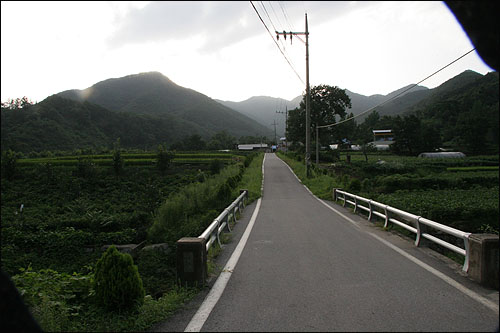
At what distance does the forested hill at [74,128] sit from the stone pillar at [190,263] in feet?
293

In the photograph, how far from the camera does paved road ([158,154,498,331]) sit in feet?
12.0

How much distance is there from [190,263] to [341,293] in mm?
2261

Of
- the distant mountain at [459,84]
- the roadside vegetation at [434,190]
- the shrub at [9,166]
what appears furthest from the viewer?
the shrub at [9,166]

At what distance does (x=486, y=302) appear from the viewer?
4137mm

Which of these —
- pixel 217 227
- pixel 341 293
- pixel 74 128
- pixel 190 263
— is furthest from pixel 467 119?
pixel 74 128

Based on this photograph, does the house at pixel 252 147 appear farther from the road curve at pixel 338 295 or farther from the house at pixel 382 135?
the road curve at pixel 338 295

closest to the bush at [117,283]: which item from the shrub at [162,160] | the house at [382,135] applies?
the shrub at [162,160]

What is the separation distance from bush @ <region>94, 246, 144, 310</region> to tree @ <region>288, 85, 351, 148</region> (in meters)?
58.2

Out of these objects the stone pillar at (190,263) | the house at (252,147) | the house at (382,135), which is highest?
the house at (382,135)

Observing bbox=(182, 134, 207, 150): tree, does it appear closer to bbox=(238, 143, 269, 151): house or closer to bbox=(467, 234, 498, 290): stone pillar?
bbox=(238, 143, 269, 151): house

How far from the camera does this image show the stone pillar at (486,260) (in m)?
4.64

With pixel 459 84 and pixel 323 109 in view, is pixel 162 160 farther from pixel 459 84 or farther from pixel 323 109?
pixel 459 84

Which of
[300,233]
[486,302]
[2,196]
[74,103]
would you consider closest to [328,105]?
[2,196]

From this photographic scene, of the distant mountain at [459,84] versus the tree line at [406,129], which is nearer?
the distant mountain at [459,84]
